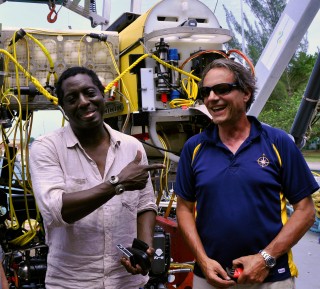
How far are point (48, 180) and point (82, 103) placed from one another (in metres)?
0.36

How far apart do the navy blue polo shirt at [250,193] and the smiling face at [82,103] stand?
0.51 meters

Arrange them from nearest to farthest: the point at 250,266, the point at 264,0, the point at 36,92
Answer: the point at 250,266
the point at 36,92
the point at 264,0

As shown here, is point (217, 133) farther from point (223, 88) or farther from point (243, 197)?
point (243, 197)

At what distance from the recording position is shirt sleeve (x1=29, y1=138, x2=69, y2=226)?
1.75 metres

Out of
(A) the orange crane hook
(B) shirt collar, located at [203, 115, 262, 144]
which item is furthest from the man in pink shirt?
(A) the orange crane hook

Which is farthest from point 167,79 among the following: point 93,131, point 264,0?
point 264,0

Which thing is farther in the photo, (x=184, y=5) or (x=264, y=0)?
(x=264, y=0)

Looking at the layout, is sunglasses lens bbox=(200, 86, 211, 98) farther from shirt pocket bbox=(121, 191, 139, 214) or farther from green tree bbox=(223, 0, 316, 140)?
green tree bbox=(223, 0, 316, 140)

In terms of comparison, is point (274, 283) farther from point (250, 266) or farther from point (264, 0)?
point (264, 0)

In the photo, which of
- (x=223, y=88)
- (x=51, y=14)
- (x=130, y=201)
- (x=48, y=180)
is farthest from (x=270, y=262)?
(x=51, y=14)

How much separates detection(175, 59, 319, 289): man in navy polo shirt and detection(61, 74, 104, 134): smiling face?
0.50 m

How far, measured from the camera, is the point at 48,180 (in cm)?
180

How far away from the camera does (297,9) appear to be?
13.4 ft

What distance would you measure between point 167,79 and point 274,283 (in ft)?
5.68
